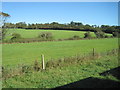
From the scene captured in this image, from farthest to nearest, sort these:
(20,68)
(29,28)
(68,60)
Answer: (29,28) → (68,60) → (20,68)

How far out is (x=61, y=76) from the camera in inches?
297

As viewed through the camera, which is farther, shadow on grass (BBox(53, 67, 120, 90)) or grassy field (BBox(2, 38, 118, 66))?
grassy field (BBox(2, 38, 118, 66))

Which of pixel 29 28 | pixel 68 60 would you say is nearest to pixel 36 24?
pixel 29 28

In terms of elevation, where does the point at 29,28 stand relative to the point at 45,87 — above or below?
above

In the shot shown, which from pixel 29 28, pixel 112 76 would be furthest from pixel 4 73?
pixel 29 28

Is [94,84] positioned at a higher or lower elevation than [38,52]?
higher

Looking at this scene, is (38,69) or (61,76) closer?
(61,76)

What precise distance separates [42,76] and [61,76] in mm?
1062

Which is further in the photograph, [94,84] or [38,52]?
[38,52]

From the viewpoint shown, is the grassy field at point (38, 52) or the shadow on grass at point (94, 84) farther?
the grassy field at point (38, 52)

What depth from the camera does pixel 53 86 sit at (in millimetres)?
6180

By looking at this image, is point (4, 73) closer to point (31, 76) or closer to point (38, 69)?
point (31, 76)

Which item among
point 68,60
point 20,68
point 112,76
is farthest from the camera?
point 68,60

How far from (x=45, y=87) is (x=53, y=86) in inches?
Answer: 14.3
